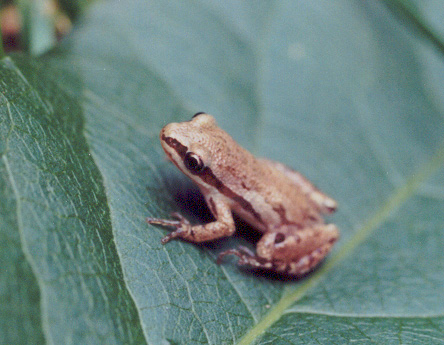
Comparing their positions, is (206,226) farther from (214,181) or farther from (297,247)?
(297,247)

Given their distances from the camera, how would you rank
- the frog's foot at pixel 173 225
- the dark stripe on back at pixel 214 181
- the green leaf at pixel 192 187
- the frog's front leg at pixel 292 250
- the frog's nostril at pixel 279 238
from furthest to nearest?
the frog's nostril at pixel 279 238, the frog's front leg at pixel 292 250, the dark stripe on back at pixel 214 181, the frog's foot at pixel 173 225, the green leaf at pixel 192 187

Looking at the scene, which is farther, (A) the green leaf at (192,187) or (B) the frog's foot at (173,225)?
(B) the frog's foot at (173,225)

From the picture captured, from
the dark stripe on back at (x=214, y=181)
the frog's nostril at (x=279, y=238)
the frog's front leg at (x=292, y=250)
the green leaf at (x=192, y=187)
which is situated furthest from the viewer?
the frog's nostril at (x=279, y=238)

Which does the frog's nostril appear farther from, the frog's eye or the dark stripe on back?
the frog's eye

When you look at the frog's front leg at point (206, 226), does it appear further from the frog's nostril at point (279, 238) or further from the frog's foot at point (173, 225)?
the frog's nostril at point (279, 238)

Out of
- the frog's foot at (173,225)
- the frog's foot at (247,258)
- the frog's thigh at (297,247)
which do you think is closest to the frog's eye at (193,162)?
the frog's foot at (173,225)
